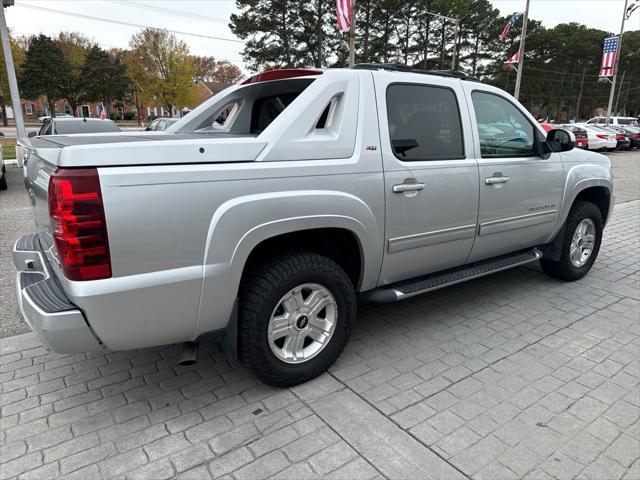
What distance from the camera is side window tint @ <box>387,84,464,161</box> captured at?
10.4 feet

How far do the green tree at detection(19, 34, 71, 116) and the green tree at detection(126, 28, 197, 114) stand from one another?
12.0 metres

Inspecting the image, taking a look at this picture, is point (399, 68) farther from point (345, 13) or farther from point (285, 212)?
point (345, 13)

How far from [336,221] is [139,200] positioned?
3.76 ft

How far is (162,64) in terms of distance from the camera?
4078 centimetres

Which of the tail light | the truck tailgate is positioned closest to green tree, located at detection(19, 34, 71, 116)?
the truck tailgate

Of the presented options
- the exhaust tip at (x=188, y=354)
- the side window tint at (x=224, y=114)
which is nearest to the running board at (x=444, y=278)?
the exhaust tip at (x=188, y=354)

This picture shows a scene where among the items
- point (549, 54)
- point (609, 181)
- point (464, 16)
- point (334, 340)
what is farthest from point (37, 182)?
point (549, 54)

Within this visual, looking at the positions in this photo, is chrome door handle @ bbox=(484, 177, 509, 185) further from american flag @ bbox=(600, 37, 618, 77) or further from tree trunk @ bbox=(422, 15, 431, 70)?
tree trunk @ bbox=(422, 15, 431, 70)

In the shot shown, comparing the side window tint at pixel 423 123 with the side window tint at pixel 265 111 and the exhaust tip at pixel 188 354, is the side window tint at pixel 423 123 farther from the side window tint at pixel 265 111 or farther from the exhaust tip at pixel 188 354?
the exhaust tip at pixel 188 354

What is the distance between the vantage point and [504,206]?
151 inches

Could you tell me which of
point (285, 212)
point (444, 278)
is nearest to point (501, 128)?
point (444, 278)

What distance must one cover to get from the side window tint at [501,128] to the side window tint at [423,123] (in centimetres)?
29

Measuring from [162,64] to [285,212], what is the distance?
142 feet

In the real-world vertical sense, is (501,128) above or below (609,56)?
below
